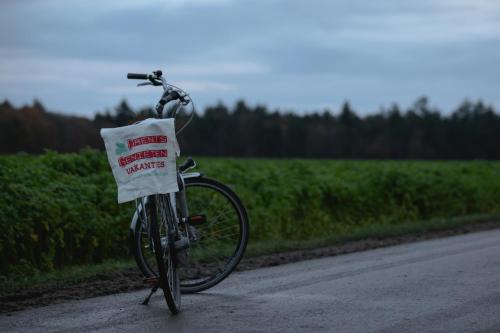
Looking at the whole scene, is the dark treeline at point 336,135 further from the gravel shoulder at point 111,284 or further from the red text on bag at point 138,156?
the red text on bag at point 138,156

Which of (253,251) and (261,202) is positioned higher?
(261,202)

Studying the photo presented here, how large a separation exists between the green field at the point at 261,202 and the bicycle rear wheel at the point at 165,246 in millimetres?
3079

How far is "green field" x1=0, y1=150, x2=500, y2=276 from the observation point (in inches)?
360

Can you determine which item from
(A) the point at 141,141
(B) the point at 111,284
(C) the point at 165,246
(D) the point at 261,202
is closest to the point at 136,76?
(A) the point at 141,141

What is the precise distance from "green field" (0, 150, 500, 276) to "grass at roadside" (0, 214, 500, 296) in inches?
2.9

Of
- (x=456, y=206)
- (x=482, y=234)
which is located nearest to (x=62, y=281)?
(x=482, y=234)

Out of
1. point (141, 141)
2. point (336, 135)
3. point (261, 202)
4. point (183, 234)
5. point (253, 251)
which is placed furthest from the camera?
point (336, 135)

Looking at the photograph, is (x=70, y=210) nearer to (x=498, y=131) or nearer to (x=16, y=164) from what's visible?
(x=16, y=164)

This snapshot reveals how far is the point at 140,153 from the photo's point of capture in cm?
583

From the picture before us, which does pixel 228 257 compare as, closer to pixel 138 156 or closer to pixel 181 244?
pixel 181 244

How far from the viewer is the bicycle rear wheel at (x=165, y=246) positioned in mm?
5805

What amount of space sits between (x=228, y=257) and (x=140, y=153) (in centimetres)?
173

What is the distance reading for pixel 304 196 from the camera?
15.0 meters

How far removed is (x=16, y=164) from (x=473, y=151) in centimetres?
8583
